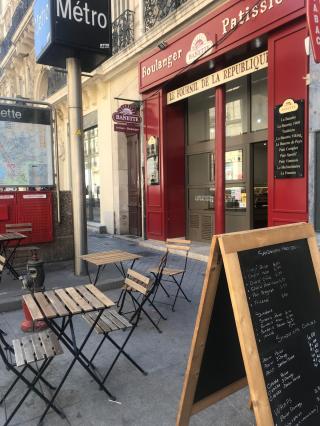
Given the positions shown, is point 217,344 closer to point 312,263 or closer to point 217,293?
point 217,293

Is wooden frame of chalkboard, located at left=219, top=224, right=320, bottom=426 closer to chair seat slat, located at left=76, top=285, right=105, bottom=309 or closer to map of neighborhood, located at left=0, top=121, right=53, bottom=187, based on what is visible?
chair seat slat, located at left=76, top=285, right=105, bottom=309

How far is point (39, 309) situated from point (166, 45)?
25.5ft

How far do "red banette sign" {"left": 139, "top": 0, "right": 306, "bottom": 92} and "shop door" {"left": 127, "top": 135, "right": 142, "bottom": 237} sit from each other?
6.57 feet

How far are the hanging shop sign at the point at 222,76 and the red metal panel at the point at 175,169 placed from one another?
44cm

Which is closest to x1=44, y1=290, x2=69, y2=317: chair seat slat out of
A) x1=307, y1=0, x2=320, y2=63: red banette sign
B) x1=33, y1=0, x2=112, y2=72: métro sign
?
x1=33, y1=0, x2=112, y2=72: métro sign

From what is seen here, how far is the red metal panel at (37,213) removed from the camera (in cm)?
671

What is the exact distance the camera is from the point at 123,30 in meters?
11.0

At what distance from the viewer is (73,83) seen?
600cm

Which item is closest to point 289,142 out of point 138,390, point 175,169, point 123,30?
point 175,169

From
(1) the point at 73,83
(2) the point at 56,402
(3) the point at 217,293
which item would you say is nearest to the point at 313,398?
(3) the point at 217,293

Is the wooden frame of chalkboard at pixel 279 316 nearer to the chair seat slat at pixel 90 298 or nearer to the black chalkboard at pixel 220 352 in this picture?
the black chalkboard at pixel 220 352

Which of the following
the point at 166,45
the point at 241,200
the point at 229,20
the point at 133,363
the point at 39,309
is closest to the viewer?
the point at 39,309

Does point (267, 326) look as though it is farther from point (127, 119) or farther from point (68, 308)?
point (127, 119)

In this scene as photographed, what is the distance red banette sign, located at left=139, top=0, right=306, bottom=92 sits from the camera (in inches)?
240
